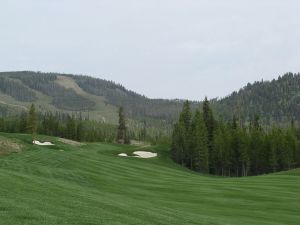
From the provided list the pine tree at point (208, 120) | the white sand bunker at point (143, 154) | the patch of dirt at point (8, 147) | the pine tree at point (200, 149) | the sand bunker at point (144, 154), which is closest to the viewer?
the patch of dirt at point (8, 147)

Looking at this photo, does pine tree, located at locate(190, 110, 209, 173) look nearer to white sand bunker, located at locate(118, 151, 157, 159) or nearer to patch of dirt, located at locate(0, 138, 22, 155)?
white sand bunker, located at locate(118, 151, 157, 159)

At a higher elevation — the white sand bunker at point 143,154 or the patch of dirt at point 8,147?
the patch of dirt at point 8,147

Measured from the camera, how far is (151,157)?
3334 inches

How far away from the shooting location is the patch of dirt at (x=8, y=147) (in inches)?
2031

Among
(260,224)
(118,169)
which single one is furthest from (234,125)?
(260,224)

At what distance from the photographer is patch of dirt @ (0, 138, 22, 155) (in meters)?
51.6

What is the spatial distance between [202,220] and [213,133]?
70.7 m

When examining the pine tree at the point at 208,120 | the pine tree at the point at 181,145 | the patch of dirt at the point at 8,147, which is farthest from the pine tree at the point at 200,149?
the patch of dirt at the point at 8,147

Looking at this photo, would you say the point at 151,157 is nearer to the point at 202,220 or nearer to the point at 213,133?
the point at 213,133

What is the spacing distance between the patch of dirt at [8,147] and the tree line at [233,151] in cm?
4114

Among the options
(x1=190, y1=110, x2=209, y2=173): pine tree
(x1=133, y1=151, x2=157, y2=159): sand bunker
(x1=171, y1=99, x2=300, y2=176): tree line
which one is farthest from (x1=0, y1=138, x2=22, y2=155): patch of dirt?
(x1=171, y1=99, x2=300, y2=176): tree line

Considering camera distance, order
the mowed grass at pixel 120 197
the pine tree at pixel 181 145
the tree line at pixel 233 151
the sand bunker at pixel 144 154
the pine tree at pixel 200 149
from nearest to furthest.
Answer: the mowed grass at pixel 120 197, the sand bunker at pixel 144 154, the pine tree at pixel 200 149, the tree line at pixel 233 151, the pine tree at pixel 181 145

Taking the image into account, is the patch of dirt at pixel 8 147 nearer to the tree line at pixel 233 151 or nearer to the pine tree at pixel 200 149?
the pine tree at pixel 200 149

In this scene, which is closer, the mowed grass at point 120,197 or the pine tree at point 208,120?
the mowed grass at point 120,197
